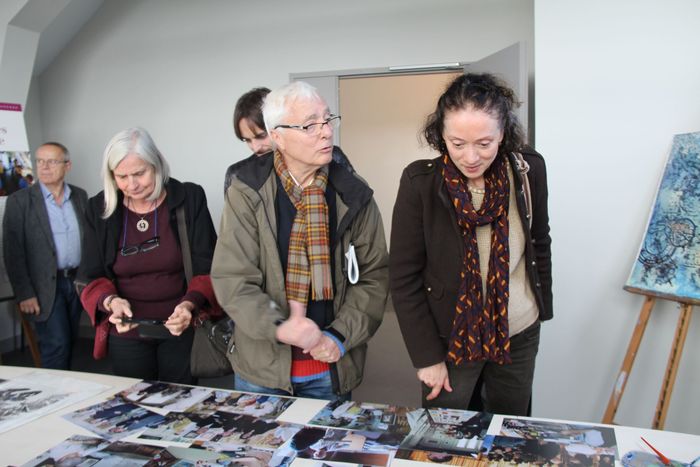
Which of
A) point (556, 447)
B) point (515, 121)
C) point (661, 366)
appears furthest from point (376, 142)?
point (556, 447)

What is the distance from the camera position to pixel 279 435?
133 cm

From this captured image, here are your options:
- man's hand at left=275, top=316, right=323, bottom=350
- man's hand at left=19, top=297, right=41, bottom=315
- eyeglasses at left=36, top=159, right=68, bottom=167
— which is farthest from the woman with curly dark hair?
eyeglasses at left=36, top=159, right=68, bottom=167

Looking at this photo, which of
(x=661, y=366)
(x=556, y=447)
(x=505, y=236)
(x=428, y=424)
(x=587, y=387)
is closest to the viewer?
(x=556, y=447)

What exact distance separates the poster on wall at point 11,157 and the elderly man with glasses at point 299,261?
2913 mm

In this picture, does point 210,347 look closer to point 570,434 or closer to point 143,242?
point 143,242

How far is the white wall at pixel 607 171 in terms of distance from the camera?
251 centimetres

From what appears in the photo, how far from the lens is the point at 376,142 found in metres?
6.58

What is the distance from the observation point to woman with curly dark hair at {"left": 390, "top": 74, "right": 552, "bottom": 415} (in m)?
1.49

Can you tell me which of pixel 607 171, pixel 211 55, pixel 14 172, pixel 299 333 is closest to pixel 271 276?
pixel 299 333

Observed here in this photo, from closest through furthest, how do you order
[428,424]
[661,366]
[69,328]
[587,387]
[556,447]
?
[556,447]
[428,424]
[661,366]
[587,387]
[69,328]

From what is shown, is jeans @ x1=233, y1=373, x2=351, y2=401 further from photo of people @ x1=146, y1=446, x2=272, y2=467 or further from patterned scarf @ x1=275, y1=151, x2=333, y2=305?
photo of people @ x1=146, y1=446, x2=272, y2=467

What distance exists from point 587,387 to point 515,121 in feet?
6.21

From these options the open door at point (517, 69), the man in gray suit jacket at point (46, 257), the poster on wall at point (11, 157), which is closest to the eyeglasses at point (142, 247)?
the man in gray suit jacket at point (46, 257)

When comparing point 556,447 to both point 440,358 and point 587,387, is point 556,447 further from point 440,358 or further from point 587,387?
point 587,387
